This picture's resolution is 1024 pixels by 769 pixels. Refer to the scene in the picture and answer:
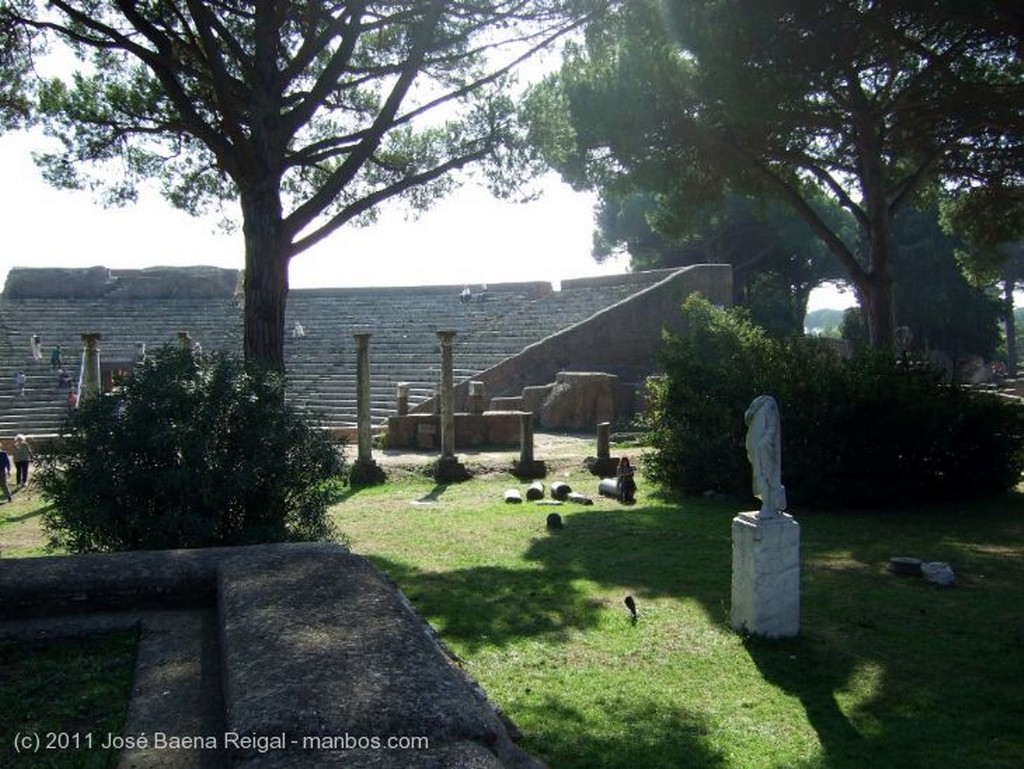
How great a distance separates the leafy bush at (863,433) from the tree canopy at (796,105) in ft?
11.5

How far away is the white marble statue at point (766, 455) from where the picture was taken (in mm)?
5941

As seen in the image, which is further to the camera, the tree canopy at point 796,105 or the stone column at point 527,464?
the stone column at point 527,464

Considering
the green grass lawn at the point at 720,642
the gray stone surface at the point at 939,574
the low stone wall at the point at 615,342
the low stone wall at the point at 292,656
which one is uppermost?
the low stone wall at the point at 615,342

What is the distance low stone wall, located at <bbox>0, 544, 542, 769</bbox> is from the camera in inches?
80.9

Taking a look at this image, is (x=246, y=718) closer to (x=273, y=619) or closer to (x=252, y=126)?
(x=273, y=619)

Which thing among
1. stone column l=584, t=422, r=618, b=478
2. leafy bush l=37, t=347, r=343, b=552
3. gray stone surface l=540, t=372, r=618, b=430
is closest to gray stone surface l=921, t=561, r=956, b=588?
leafy bush l=37, t=347, r=343, b=552

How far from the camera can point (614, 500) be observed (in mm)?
12695

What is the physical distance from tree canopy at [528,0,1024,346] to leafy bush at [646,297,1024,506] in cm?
351

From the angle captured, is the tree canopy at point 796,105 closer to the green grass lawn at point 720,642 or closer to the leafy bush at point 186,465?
the green grass lawn at point 720,642

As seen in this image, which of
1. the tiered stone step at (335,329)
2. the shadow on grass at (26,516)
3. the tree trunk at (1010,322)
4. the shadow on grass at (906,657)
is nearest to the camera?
the shadow on grass at (906,657)

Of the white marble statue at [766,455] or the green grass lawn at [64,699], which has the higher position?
the white marble statue at [766,455]

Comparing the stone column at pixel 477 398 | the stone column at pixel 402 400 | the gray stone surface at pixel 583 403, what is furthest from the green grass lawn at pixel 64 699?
the gray stone surface at pixel 583 403

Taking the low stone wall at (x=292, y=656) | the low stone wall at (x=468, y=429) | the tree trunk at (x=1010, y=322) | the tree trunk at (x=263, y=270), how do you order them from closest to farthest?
the low stone wall at (x=292, y=656)
the tree trunk at (x=263, y=270)
the low stone wall at (x=468, y=429)
the tree trunk at (x=1010, y=322)

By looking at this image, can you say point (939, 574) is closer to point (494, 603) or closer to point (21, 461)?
point (494, 603)
